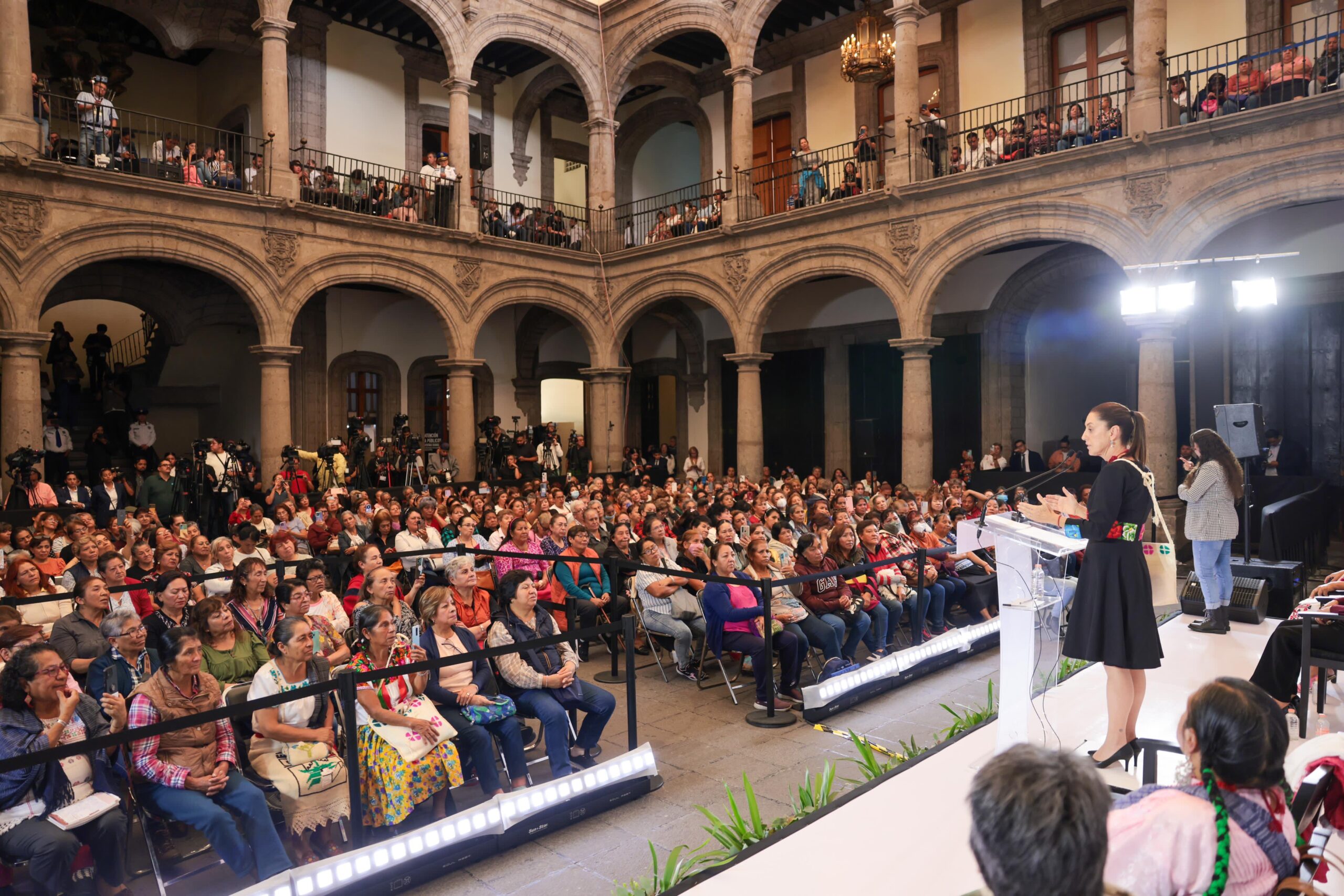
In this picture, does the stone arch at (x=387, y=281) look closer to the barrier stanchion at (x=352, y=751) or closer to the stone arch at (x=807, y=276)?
the stone arch at (x=807, y=276)

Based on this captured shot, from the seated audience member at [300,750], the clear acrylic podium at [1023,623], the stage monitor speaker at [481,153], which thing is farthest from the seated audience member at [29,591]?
the stage monitor speaker at [481,153]

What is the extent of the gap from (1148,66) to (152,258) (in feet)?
46.1

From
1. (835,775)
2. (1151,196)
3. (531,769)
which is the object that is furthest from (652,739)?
(1151,196)

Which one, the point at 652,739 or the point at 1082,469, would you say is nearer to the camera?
the point at 652,739

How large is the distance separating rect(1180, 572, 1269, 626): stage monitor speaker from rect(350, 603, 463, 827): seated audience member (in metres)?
5.94

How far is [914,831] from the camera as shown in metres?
3.66

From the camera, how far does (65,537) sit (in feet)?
27.5

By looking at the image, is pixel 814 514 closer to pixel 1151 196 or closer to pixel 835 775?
pixel 835 775

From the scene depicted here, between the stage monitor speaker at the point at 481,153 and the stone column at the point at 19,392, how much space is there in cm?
792

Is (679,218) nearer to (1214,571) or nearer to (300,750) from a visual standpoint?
(1214,571)

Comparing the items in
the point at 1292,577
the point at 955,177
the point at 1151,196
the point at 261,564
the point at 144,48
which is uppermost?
the point at 144,48

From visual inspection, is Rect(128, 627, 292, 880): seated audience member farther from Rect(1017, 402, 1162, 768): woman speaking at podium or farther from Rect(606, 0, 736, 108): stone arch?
Rect(606, 0, 736, 108): stone arch

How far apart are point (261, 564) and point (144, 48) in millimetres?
16803

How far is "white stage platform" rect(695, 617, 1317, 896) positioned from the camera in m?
3.29
